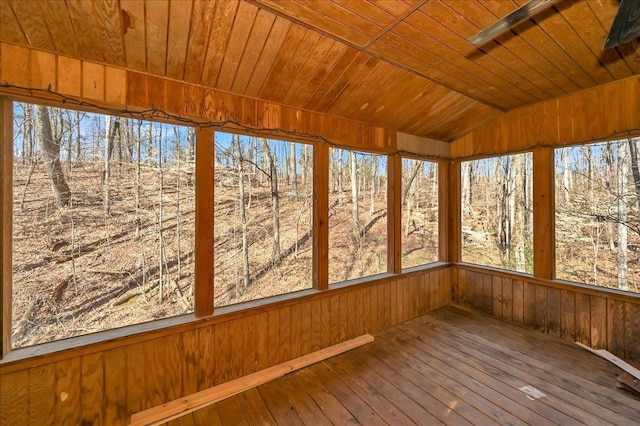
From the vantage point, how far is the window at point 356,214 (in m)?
2.85

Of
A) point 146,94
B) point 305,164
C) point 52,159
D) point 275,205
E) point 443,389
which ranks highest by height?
point 146,94

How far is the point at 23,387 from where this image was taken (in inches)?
58.2

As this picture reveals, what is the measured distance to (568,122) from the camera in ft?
8.98

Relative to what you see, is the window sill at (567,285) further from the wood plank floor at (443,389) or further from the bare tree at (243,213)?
the bare tree at (243,213)

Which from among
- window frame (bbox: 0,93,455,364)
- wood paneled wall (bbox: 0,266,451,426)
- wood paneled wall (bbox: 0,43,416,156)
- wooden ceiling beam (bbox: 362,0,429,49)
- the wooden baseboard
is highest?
wooden ceiling beam (bbox: 362,0,429,49)

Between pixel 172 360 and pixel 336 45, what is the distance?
2578 millimetres

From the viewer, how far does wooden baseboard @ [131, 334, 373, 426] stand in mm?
1733

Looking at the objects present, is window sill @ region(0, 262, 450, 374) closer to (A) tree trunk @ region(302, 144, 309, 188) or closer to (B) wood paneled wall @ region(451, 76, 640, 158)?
(A) tree trunk @ region(302, 144, 309, 188)

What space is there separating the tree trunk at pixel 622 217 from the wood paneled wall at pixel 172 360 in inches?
93.4

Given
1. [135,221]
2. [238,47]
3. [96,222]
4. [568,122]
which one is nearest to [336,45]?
[238,47]

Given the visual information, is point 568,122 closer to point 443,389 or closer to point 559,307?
point 559,307

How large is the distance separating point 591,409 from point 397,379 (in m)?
1.29

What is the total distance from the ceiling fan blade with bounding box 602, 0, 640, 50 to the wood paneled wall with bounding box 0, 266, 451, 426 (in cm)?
254

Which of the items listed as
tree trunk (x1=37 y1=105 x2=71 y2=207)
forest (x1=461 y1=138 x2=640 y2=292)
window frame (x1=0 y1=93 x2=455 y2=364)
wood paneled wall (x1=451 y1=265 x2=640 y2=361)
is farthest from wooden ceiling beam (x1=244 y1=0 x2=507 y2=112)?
wood paneled wall (x1=451 y1=265 x2=640 y2=361)
